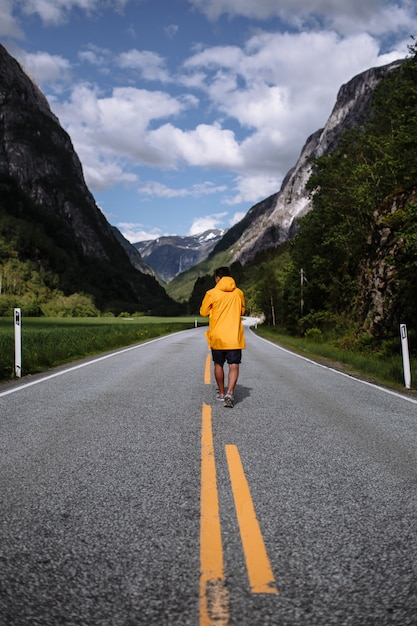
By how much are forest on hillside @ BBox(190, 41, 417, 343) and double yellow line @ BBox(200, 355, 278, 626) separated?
33.4 ft

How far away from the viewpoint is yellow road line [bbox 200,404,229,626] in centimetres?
200

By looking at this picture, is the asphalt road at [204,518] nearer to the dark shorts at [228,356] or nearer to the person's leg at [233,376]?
the person's leg at [233,376]

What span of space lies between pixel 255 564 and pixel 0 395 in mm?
7004

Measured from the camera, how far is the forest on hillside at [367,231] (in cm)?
1866

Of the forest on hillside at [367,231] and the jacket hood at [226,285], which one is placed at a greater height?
the forest on hillside at [367,231]

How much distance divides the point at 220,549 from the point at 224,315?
5.17 m

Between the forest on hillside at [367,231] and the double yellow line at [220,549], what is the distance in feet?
33.4

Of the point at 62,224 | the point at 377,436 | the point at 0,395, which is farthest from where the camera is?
the point at 62,224

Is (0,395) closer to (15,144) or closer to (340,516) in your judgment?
(340,516)

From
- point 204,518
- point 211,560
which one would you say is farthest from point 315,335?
point 211,560

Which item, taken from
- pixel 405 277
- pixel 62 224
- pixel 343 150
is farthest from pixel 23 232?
pixel 405 277

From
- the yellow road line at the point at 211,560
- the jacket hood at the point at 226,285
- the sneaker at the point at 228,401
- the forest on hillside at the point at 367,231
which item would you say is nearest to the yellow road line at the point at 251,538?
the yellow road line at the point at 211,560

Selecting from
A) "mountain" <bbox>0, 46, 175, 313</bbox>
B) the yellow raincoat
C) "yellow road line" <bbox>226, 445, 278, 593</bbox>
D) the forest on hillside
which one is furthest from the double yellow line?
"mountain" <bbox>0, 46, 175, 313</bbox>

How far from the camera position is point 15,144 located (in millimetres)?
187250
